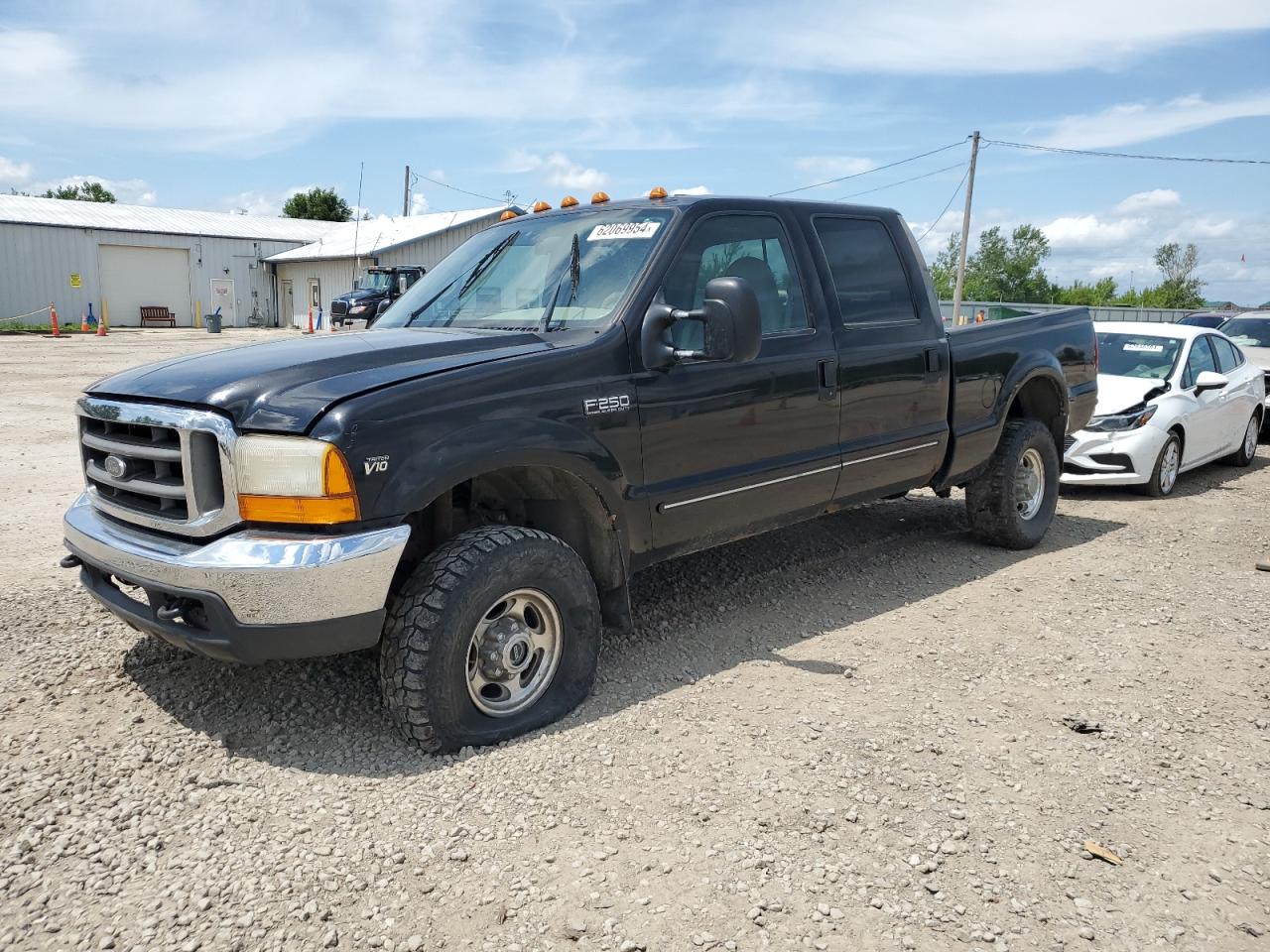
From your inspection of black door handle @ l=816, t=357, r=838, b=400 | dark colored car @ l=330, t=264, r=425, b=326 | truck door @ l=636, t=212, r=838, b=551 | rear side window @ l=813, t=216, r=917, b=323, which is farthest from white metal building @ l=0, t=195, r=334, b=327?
black door handle @ l=816, t=357, r=838, b=400

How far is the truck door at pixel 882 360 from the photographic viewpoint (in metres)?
4.96

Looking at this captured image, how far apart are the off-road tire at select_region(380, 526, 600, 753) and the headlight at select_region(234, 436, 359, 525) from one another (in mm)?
413

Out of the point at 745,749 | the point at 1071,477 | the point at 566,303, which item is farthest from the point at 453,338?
the point at 1071,477

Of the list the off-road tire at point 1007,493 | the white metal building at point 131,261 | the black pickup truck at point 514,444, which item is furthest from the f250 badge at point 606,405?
the white metal building at point 131,261

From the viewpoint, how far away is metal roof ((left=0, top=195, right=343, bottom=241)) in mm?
40219

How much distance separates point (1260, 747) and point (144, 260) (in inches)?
1808

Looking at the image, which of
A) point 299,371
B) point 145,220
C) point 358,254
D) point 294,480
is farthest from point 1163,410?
point 145,220

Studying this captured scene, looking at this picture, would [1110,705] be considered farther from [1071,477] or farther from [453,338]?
[1071,477]

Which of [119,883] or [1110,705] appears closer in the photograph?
[119,883]

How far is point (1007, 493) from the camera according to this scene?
625 cm

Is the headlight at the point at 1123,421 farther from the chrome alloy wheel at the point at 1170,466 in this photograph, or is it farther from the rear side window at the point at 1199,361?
the rear side window at the point at 1199,361

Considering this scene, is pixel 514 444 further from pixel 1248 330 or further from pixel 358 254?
pixel 358 254

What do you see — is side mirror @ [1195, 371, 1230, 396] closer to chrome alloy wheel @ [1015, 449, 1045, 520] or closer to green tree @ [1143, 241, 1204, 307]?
chrome alloy wheel @ [1015, 449, 1045, 520]

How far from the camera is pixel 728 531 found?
452cm
